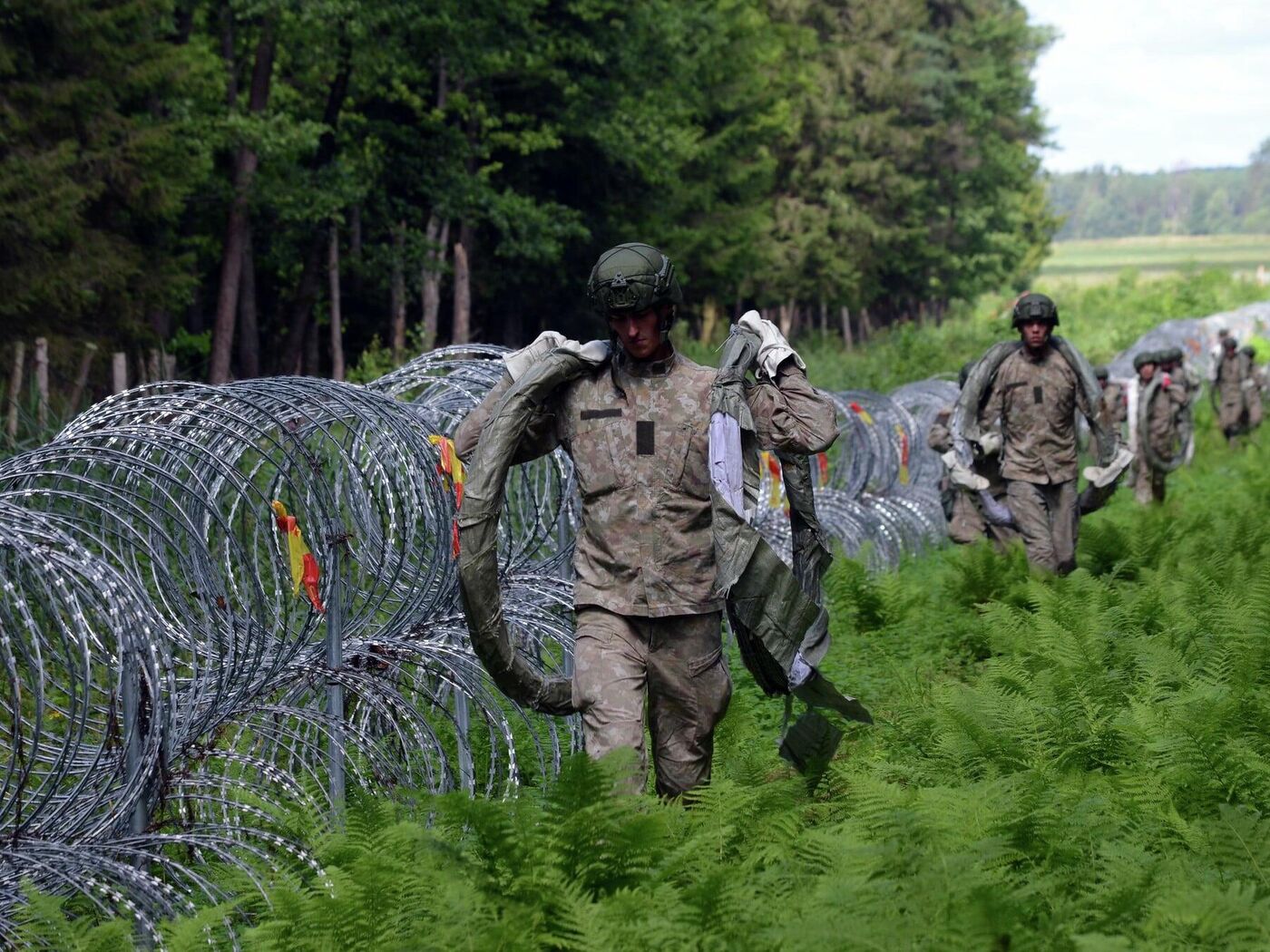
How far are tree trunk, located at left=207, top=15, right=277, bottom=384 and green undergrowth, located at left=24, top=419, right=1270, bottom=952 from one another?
52.8 ft

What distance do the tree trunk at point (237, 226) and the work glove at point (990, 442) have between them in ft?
44.9

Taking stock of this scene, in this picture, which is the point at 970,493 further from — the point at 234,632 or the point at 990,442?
the point at 234,632

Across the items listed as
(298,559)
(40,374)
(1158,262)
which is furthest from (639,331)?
(1158,262)

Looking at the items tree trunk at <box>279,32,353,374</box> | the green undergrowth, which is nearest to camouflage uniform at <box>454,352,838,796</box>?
the green undergrowth

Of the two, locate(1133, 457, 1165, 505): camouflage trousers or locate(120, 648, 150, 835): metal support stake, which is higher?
locate(120, 648, 150, 835): metal support stake

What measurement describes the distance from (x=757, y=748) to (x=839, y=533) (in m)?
6.04

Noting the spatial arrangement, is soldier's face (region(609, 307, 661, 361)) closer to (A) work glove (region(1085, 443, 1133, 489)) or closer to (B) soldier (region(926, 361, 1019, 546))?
(A) work glove (region(1085, 443, 1133, 489))

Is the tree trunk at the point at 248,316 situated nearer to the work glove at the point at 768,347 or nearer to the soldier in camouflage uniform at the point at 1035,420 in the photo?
the soldier in camouflage uniform at the point at 1035,420

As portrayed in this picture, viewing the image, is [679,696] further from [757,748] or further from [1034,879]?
[757,748]

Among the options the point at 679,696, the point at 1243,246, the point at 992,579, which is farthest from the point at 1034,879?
the point at 1243,246

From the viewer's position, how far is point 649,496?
6.47 m

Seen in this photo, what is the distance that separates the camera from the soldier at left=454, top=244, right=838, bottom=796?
6.41 meters

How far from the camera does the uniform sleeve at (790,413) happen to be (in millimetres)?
6496

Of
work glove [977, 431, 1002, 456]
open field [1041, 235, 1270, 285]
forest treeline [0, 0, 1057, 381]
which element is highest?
forest treeline [0, 0, 1057, 381]
